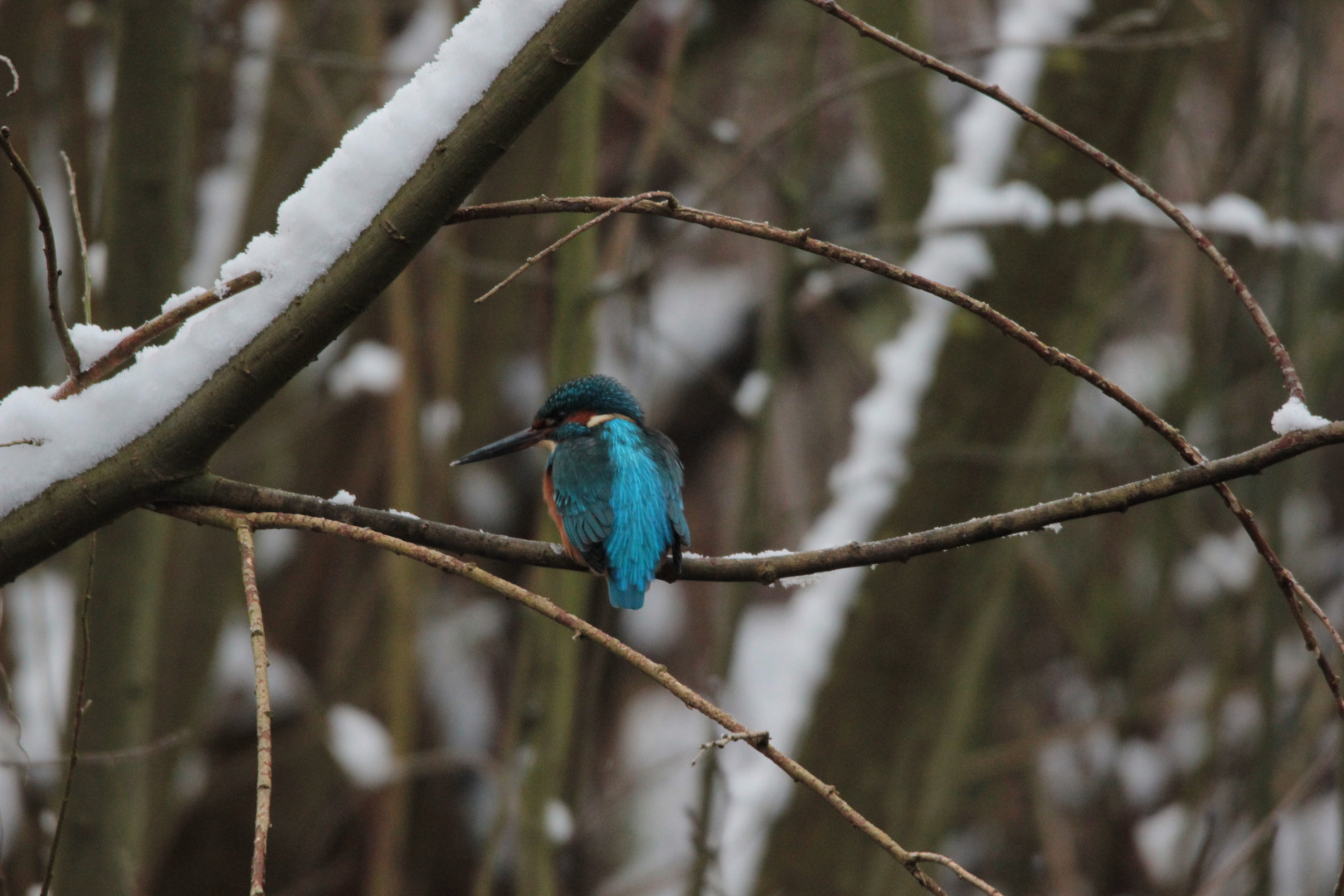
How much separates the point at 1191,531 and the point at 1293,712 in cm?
88

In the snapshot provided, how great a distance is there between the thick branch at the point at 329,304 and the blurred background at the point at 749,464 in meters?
0.56

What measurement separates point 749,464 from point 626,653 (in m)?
2.05

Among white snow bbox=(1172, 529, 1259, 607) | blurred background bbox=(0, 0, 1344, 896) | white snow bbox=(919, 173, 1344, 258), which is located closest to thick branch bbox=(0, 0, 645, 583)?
blurred background bbox=(0, 0, 1344, 896)

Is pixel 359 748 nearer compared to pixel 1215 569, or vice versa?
pixel 359 748

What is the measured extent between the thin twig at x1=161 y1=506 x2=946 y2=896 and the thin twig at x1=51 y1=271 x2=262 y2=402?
0.60 feet

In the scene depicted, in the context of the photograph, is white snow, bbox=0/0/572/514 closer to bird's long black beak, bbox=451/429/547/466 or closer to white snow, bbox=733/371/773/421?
bird's long black beak, bbox=451/429/547/466

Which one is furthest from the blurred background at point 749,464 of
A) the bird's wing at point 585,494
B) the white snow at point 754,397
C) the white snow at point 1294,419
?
the white snow at point 1294,419

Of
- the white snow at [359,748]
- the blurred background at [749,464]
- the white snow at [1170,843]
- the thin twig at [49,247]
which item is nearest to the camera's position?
the thin twig at [49,247]

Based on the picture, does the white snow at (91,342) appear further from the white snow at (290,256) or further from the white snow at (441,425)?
the white snow at (441,425)

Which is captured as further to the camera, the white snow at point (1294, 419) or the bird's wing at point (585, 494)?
the bird's wing at point (585, 494)

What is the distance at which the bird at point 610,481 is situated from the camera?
196cm

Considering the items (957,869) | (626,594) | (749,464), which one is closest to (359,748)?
(749,464)

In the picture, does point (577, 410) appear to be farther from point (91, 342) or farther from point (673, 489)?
point (91, 342)

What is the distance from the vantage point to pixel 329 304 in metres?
1.10
